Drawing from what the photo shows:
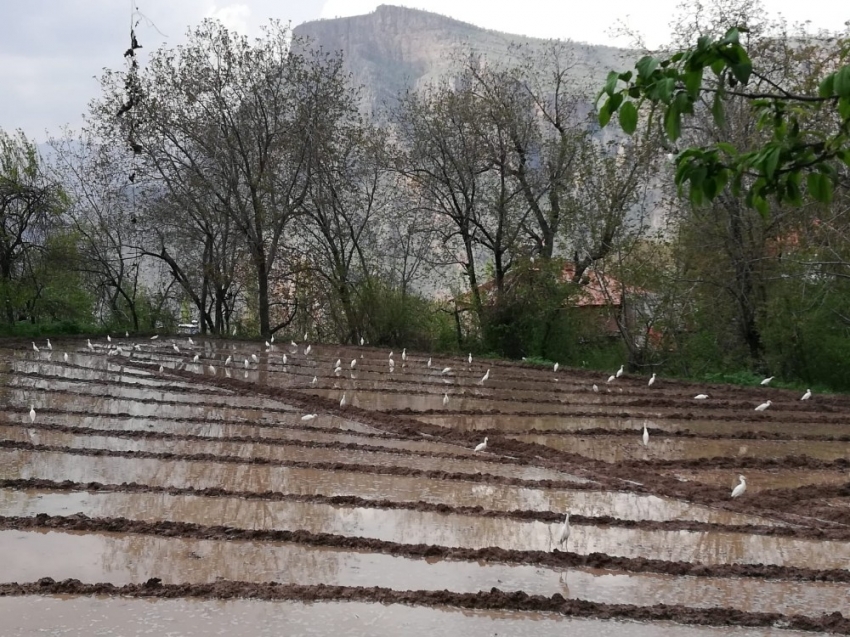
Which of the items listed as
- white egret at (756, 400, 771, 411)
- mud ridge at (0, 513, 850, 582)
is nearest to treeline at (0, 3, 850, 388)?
white egret at (756, 400, 771, 411)

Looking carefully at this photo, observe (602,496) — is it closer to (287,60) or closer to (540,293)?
(540,293)

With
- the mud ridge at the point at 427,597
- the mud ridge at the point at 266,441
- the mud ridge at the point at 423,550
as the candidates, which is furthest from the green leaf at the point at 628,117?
the mud ridge at the point at 266,441

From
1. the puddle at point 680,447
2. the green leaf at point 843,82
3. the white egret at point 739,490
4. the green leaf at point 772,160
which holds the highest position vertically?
the green leaf at point 843,82

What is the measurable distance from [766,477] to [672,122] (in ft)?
23.5

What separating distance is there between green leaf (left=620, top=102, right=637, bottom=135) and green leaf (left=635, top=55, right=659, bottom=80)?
7 centimetres

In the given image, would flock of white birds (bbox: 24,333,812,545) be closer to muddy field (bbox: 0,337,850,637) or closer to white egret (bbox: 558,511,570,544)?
white egret (bbox: 558,511,570,544)

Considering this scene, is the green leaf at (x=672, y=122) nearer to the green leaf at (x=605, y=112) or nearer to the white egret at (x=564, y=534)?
the green leaf at (x=605, y=112)

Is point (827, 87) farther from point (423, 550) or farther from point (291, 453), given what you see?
point (291, 453)

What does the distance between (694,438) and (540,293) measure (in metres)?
9.25

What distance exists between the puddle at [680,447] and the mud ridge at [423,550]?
3405mm

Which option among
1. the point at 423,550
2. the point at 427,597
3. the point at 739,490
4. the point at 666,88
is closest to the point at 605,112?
the point at 666,88

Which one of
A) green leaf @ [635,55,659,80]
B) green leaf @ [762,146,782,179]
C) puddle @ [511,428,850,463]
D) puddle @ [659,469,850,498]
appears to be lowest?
puddle @ [659,469,850,498]

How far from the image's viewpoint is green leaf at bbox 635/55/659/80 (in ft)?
6.16

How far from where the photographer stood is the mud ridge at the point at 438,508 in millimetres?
6320
